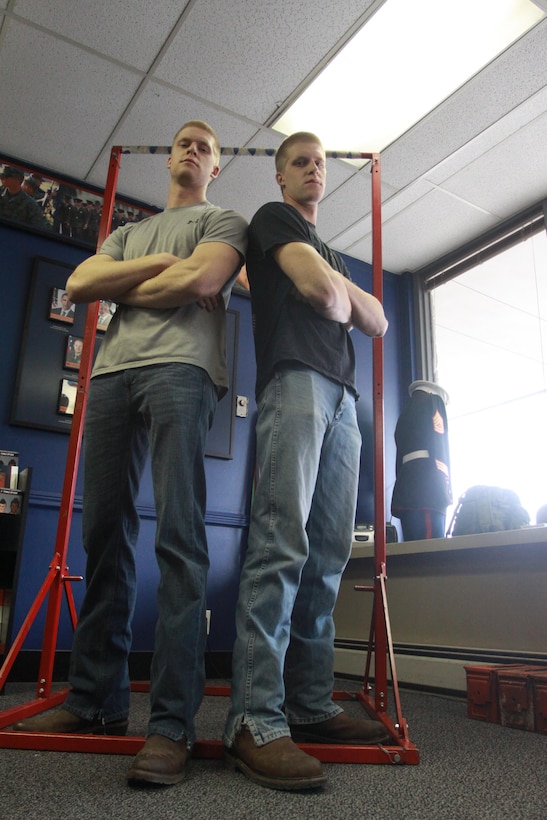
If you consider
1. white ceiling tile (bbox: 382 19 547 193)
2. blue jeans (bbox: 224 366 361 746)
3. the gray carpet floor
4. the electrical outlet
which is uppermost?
white ceiling tile (bbox: 382 19 547 193)

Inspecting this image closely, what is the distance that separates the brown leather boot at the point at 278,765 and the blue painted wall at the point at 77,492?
177cm

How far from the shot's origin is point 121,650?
4.21 feet

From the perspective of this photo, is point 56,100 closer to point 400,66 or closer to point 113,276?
point 400,66

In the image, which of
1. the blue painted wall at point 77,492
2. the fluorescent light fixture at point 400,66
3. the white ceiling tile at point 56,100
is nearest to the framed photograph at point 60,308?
the blue painted wall at point 77,492

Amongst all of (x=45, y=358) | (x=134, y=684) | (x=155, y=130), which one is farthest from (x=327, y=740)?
(x=155, y=130)

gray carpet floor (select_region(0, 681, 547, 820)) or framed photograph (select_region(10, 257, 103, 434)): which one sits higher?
framed photograph (select_region(10, 257, 103, 434))

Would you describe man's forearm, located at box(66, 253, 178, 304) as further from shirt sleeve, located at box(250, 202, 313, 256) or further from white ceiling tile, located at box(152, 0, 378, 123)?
white ceiling tile, located at box(152, 0, 378, 123)

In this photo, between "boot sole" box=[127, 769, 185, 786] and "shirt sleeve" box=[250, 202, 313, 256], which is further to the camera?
"shirt sleeve" box=[250, 202, 313, 256]

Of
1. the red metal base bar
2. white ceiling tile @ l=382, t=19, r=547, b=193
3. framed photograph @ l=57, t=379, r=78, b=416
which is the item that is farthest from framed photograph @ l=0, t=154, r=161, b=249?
the red metal base bar

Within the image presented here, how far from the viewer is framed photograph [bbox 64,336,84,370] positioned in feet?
9.50

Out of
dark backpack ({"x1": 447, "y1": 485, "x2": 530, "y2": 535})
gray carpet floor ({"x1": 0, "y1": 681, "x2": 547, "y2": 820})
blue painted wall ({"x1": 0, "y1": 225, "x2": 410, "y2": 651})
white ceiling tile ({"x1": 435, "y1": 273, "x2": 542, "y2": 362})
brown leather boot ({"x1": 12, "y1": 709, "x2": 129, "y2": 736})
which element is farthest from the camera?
white ceiling tile ({"x1": 435, "y1": 273, "x2": 542, "y2": 362})

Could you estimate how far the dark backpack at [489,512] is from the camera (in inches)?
96.1

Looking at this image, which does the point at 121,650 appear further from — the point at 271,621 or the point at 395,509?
the point at 395,509

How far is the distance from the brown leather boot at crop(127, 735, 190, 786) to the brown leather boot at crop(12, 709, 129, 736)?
26 cm
